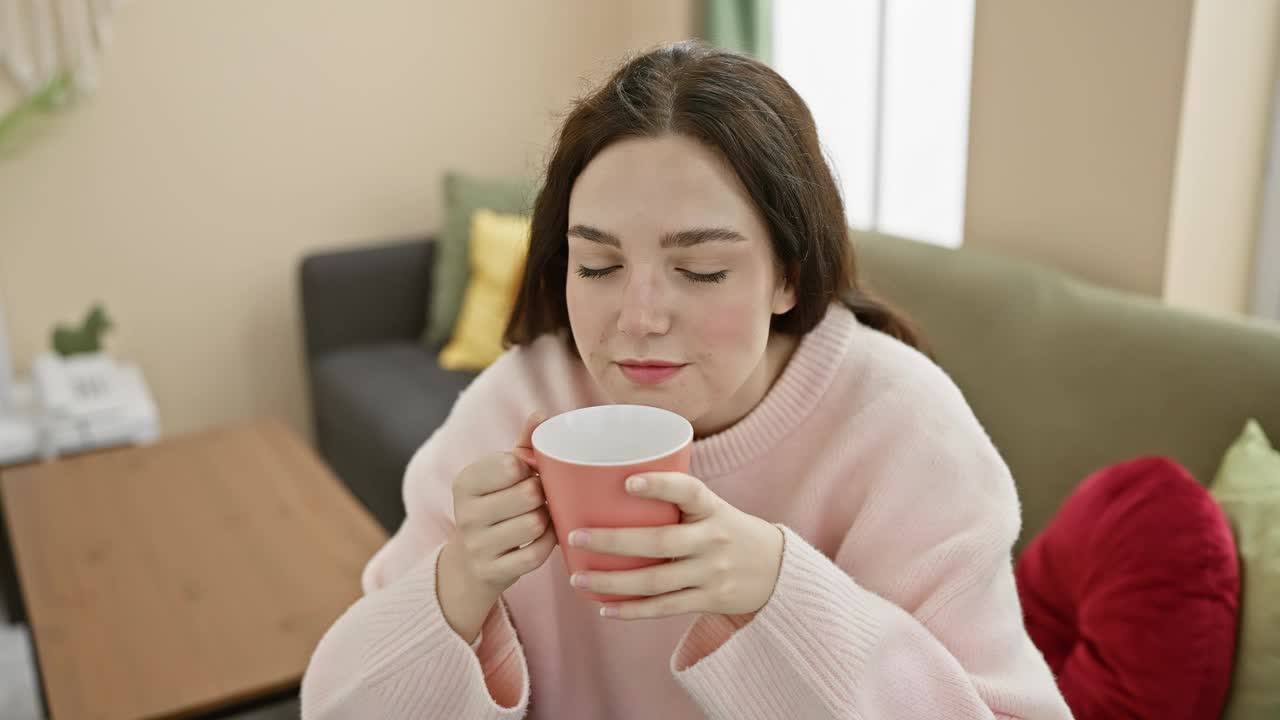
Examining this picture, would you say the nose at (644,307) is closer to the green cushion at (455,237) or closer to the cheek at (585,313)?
the cheek at (585,313)

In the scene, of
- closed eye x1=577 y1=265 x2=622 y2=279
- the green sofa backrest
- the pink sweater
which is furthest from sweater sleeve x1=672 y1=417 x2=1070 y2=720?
the green sofa backrest

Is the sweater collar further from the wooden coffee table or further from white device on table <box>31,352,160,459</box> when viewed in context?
white device on table <box>31,352,160,459</box>

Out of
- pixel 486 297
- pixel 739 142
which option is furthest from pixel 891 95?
pixel 739 142

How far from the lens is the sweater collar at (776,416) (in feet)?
3.36

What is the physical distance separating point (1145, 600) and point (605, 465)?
0.81 meters

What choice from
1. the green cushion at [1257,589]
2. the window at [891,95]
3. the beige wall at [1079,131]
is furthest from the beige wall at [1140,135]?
the green cushion at [1257,589]

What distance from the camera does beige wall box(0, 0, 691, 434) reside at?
3189 millimetres

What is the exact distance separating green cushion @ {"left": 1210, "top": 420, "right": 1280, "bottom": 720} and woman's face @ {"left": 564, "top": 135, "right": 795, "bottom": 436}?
70cm

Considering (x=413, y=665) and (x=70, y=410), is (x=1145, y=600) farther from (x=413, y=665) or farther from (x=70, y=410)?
(x=70, y=410)

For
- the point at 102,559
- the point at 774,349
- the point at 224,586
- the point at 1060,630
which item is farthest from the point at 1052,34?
the point at 102,559

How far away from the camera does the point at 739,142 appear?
2.84 ft

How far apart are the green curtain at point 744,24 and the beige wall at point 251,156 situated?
24 centimetres

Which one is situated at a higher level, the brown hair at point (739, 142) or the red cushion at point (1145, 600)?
the brown hair at point (739, 142)

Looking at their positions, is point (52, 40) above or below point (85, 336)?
above
